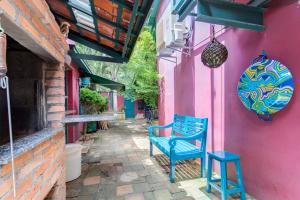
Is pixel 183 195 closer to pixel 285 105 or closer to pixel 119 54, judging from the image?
pixel 285 105

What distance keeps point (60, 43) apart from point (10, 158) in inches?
66.4

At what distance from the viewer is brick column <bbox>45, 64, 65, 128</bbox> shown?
232cm

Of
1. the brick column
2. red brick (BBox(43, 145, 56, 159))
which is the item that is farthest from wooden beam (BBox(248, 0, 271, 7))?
red brick (BBox(43, 145, 56, 159))

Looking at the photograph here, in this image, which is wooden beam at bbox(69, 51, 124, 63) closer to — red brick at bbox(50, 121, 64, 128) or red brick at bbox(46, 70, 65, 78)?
red brick at bbox(46, 70, 65, 78)

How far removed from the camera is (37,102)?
7.22 feet

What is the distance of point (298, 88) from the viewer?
6.38 feet

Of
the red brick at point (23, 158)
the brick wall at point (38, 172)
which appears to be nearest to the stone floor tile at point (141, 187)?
the brick wall at point (38, 172)

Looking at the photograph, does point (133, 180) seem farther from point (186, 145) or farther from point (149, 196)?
point (186, 145)

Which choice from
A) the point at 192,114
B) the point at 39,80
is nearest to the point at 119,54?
the point at 192,114

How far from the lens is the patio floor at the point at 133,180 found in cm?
274

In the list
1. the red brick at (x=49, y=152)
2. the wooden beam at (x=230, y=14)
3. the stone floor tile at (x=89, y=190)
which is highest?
the wooden beam at (x=230, y=14)

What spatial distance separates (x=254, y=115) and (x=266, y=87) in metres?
0.49

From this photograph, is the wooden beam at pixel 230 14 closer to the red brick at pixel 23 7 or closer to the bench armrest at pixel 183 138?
the red brick at pixel 23 7

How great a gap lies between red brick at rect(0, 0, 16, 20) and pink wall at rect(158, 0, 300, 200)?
8.44 feet
